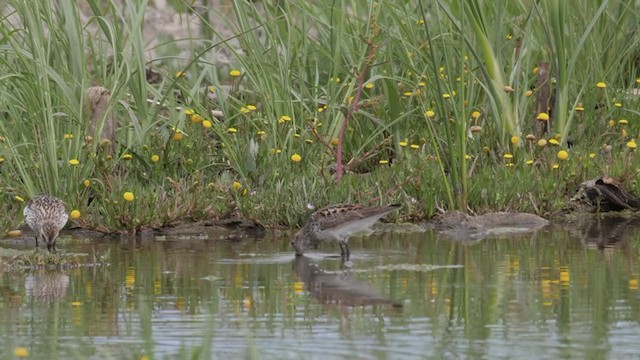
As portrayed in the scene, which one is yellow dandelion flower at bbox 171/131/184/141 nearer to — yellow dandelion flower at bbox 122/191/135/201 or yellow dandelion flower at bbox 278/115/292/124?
yellow dandelion flower at bbox 278/115/292/124

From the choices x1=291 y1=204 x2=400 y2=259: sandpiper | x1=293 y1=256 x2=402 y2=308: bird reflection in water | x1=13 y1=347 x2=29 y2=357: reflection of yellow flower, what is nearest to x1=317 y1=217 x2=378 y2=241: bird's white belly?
x1=291 y1=204 x2=400 y2=259: sandpiper

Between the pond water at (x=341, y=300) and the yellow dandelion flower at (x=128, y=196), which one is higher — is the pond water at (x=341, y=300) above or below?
below

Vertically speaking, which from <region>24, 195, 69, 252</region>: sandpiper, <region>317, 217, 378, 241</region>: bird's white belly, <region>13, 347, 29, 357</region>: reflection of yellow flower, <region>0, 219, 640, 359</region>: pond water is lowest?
<region>13, 347, 29, 357</region>: reflection of yellow flower

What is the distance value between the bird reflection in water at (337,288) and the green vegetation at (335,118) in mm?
2239

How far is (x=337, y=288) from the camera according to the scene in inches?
325

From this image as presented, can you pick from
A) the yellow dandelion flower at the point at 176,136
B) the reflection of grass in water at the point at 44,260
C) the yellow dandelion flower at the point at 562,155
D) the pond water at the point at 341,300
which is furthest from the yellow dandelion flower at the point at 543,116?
the reflection of grass in water at the point at 44,260

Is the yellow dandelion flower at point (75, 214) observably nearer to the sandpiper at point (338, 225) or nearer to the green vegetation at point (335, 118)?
the green vegetation at point (335, 118)

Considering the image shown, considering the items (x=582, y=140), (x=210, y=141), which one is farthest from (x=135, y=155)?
(x=582, y=140)

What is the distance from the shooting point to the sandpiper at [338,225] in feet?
32.3

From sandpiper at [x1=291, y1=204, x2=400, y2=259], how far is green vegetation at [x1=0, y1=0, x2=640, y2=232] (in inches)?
47.6

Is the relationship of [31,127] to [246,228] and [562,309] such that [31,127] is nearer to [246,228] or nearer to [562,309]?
[246,228]

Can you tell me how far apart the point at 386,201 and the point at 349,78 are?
187cm

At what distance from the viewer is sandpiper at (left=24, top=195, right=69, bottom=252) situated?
10.2 metres

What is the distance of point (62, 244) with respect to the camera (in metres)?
11.0
